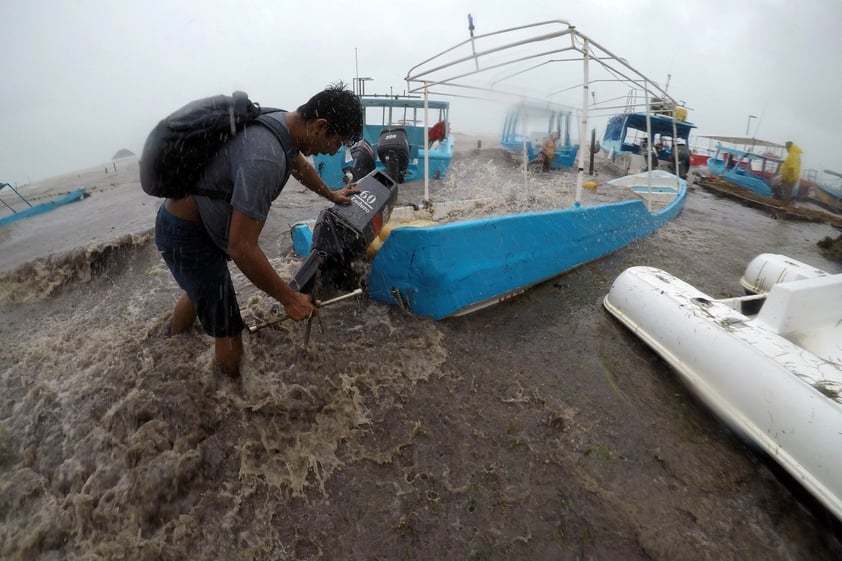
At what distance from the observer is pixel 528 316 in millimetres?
3525

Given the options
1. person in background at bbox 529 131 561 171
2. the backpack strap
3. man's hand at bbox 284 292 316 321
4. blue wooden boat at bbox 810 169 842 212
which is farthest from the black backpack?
blue wooden boat at bbox 810 169 842 212

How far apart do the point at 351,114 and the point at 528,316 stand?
2290mm

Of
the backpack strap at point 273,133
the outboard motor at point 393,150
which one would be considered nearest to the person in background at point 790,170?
the outboard motor at point 393,150

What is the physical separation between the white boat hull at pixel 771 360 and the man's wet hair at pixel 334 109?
2504mm

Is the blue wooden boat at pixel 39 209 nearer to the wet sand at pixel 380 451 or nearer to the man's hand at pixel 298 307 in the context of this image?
the wet sand at pixel 380 451

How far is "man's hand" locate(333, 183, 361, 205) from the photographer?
2.92m

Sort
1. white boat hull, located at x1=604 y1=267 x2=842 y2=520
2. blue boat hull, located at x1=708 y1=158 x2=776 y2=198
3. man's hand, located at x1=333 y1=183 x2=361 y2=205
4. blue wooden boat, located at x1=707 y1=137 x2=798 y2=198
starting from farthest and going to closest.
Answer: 1. blue wooden boat, located at x1=707 y1=137 x2=798 y2=198
2. blue boat hull, located at x1=708 y1=158 x2=776 y2=198
3. man's hand, located at x1=333 y1=183 x2=361 y2=205
4. white boat hull, located at x1=604 y1=267 x2=842 y2=520

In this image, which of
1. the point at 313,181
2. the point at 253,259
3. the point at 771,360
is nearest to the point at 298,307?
the point at 253,259

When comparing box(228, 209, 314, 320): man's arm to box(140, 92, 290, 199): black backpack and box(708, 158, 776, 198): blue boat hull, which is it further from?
box(708, 158, 776, 198): blue boat hull

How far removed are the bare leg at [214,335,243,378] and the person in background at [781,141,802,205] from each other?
15.0m

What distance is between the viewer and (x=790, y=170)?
11844 millimetres

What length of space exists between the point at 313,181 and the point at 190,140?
41.4 inches

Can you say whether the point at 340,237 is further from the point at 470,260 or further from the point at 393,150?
the point at 393,150

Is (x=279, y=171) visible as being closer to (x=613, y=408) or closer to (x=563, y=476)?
(x=563, y=476)
